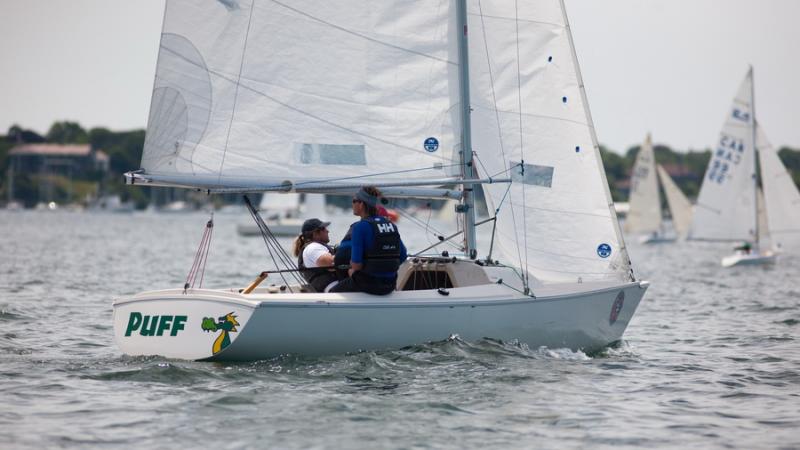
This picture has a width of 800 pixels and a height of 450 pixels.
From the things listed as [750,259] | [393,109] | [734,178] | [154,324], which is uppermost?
[734,178]

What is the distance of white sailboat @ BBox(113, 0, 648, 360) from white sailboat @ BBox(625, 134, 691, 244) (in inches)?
1737

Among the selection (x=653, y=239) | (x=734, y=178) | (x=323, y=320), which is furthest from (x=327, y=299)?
(x=653, y=239)

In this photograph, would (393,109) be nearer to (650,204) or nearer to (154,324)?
(154,324)

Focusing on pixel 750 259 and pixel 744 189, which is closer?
pixel 750 259

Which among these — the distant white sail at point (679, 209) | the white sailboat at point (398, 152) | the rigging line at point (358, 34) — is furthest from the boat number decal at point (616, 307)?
the distant white sail at point (679, 209)

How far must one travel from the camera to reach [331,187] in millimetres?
10883

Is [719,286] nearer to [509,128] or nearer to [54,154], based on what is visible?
[509,128]

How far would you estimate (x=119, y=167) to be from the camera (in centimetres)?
15612

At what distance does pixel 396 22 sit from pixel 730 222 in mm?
28215

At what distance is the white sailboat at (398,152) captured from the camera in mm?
9906

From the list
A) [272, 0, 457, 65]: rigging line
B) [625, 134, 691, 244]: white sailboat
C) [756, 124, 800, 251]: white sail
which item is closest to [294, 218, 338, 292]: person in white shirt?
[272, 0, 457, 65]: rigging line

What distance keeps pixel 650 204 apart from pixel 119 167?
366ft

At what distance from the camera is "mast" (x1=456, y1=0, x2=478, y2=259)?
1151 centimetres

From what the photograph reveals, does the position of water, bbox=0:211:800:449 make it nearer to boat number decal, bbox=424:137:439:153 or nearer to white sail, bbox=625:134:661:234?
boat number decal, bbox=424:137:439:153
